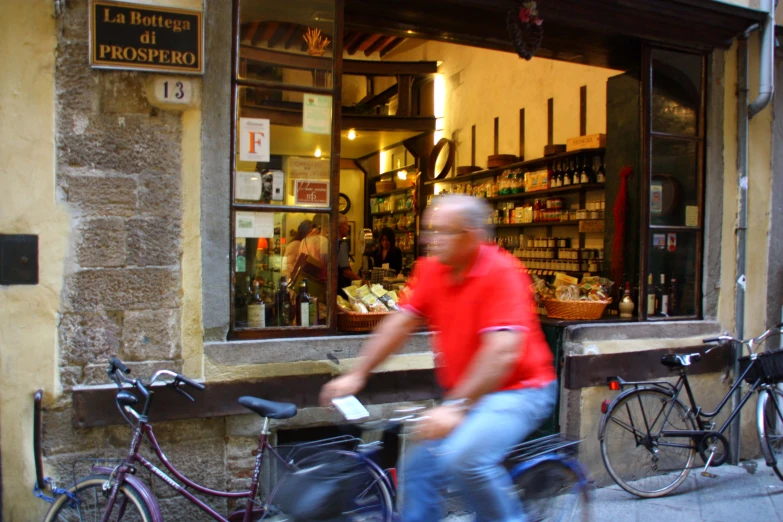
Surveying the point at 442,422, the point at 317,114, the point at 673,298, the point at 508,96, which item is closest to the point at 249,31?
the point at 317,114

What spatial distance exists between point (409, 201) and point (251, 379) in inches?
330

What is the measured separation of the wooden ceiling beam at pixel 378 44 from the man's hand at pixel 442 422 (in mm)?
9545

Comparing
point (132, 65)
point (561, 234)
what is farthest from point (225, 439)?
point (561, 234)

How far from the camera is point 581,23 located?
199 inches

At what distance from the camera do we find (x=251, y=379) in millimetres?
4062

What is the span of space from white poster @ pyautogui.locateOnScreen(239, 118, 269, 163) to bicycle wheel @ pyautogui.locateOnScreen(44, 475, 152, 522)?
2.05 metres

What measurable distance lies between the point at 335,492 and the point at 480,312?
3.30 ft

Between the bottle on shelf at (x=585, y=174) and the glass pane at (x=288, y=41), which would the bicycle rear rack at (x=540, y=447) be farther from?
the bottle on shelf at (x=585, y=174)

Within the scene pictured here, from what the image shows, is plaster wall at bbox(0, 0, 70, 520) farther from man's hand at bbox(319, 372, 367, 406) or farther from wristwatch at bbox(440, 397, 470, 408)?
wristwatch at bbox(440, 397, 470, 408)

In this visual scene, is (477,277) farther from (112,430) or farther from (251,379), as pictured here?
(112,430)

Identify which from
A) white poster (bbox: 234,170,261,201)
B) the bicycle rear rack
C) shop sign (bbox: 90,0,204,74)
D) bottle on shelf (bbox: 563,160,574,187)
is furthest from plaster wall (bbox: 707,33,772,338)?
shop sign (bbox: 90,0,204,74)

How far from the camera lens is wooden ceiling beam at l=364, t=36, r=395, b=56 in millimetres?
→ 11250

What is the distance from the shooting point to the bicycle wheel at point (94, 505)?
323cm

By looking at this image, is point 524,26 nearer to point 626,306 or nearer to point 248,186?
point 248,186
